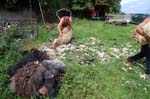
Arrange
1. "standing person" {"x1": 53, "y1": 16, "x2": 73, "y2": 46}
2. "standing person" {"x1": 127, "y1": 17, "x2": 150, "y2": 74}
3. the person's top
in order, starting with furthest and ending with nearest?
the person's top, "standing person" {"x1": 53, "y1": 16, "x2": 73, "y2": 46}, "standing person" {"x1": 127, "y1": 17, "x2": 150, "y2": 74}

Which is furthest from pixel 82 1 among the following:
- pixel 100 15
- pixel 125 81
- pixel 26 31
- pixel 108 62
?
pixel 125 81

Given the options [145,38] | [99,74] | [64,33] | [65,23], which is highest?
[145,38]

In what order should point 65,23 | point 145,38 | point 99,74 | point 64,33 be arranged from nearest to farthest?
point 99,74 < point 145,38 < point 64,33 < point 65,23

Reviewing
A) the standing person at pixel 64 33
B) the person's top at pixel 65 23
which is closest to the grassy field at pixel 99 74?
the standing person at pixel 64 33

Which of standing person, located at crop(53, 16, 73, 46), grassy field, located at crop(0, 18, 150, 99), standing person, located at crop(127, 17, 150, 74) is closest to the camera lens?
grassy field, located at crop(0, 18, 150, 99)

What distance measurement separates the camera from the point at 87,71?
788 cm

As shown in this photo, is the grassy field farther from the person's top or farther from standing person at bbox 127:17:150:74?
the person's top

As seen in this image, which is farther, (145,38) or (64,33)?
(64,33)

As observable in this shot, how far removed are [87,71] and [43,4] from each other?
10.1m

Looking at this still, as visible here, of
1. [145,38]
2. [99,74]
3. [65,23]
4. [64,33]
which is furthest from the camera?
[65,23]

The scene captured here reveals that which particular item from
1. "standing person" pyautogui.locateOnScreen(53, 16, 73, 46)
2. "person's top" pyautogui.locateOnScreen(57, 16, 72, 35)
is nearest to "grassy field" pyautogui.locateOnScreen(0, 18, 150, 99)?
"standing person" pyautogui.locateOnScreen(53, 16, 73, 46)

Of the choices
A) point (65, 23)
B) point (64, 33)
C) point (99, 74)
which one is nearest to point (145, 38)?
point (99, 74)

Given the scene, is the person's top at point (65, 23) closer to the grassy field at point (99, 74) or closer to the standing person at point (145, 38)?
the grassy field at point (99, 74)

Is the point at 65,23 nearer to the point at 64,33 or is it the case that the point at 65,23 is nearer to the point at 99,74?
the point at 64,33
